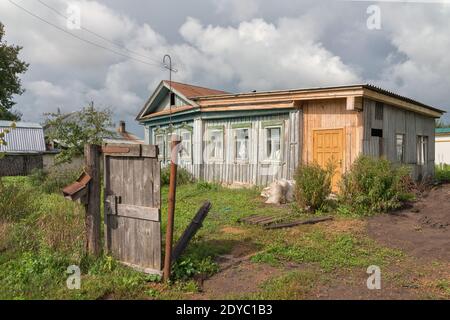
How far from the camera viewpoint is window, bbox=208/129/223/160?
1484cm

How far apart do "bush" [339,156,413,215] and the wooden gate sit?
19.6 feet

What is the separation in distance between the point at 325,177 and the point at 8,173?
23.4m

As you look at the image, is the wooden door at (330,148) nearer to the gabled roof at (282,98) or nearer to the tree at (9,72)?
the gabled roof at (282,98)

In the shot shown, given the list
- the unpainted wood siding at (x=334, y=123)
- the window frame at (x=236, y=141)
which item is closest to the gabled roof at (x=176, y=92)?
the window frame at (x=236, y=141)

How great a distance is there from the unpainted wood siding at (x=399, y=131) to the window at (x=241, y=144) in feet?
15.0

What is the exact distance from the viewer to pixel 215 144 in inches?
594

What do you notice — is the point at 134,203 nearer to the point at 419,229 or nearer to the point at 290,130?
the point at 419,229

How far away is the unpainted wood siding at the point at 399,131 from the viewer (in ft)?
37.6

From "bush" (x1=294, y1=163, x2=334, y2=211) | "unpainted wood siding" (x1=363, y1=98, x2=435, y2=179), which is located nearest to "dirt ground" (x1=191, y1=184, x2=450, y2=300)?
"bush" (x1=294, y1=163, x2=334, y2=211)

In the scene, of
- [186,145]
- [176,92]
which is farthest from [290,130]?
[176,92]

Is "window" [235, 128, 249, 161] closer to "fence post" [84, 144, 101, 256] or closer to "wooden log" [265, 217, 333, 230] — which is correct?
"wooden log" [265, 217, 333, 230]
